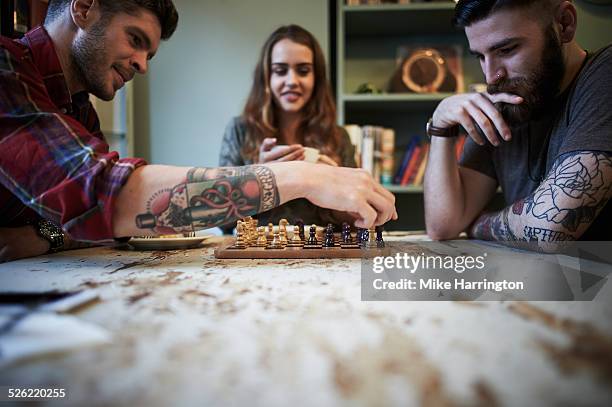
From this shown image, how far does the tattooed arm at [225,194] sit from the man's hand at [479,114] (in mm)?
557

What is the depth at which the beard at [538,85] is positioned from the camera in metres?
1.33

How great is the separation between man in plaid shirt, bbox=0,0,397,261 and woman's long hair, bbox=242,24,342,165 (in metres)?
1.17

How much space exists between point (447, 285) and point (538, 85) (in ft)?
2.96

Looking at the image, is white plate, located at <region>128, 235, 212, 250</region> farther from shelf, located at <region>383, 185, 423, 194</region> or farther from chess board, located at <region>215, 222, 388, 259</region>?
shelf, located at <region>383, 185, 423, 194</region>

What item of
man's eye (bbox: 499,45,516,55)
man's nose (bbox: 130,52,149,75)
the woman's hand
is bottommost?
the woman's hand

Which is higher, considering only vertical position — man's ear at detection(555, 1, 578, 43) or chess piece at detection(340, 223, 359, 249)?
man's ear at detection(555, 1, 578, 43)

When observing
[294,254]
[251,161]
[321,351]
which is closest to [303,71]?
[251,161]

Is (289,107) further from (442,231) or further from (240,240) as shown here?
(240,240)

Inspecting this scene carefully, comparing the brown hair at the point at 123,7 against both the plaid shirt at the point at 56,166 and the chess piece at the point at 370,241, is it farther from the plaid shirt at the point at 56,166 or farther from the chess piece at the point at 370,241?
the chess piece at the point at 370,241

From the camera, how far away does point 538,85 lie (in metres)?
1.35

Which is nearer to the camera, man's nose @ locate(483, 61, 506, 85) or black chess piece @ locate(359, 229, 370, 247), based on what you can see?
black chess piece @ locate(359, 229, 370, 247)

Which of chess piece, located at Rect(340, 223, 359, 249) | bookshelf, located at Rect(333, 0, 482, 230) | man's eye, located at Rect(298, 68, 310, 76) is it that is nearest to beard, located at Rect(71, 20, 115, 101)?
chess piece, located at Rect(340, 223, 359, 249)

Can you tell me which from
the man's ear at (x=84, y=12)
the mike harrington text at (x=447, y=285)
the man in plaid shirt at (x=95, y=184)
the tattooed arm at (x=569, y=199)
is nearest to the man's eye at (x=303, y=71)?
the man's ear at (x=84, y=12)

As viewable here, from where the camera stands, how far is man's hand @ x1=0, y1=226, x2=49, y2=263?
107 centimetres
